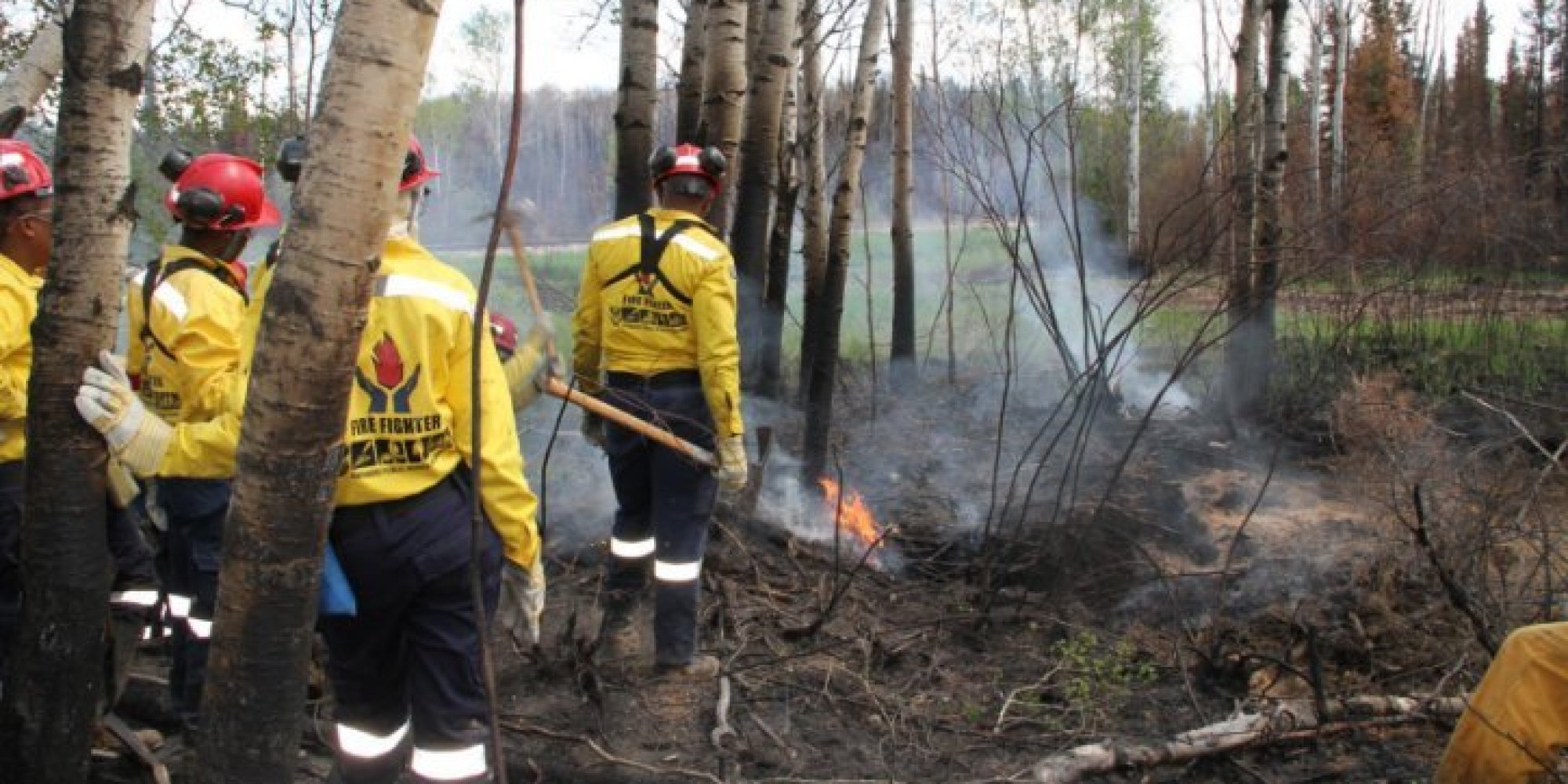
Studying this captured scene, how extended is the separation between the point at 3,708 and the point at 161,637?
2.15 metres

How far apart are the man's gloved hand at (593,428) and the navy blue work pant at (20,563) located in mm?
2007

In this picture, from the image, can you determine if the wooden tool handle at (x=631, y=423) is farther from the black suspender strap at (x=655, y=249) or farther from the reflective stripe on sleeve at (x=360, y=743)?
the reflective stripe on sleeve at (x=360, y=743)

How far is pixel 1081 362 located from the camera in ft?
52.0

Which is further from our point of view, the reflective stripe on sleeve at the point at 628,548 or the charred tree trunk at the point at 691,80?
the charred tree trunk at the point at 691,80

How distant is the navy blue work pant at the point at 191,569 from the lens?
12.9 ft

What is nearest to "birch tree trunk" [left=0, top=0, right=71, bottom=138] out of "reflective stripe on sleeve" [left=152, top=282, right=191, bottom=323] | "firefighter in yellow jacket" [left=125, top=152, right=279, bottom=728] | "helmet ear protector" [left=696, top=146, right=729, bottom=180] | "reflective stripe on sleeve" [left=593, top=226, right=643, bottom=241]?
"firefighter in yellow jacket" [left=125, top=152, right=279, bottom=728]

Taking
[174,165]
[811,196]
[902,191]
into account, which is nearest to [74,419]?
[174,165]

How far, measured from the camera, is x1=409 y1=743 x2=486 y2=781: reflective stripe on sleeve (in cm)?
299

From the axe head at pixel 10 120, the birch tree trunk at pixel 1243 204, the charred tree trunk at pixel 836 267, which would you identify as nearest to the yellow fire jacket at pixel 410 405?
the axe head at pixel 10 120

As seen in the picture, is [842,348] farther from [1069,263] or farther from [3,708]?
[3,708]

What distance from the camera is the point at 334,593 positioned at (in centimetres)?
272

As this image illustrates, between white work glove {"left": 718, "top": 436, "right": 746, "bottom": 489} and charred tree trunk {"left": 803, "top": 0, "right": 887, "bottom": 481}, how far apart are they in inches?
118

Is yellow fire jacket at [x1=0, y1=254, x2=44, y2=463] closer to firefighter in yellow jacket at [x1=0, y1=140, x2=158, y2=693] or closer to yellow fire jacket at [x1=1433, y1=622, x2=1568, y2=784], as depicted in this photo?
firefighter in yellow jacket at [x1=0, y1=140, x2=158, y2=693]

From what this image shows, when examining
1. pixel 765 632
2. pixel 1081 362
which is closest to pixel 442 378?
pixel 765 632
